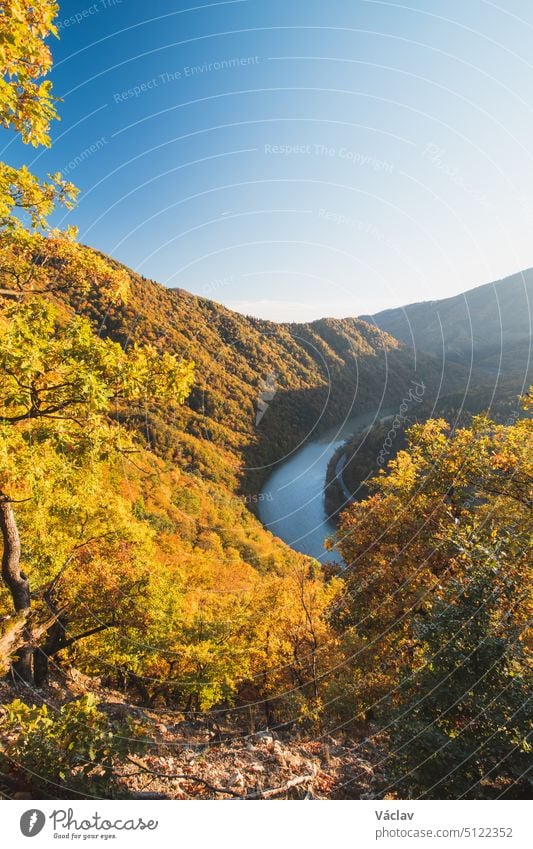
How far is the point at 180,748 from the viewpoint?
11219 millimetres

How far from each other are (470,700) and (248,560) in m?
81.4

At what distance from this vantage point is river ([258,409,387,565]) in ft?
391

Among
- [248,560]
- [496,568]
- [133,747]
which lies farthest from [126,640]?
[248,560]

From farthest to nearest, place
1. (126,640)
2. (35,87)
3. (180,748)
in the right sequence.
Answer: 1. (126,640)
2. (180,748)
3. (35,87)

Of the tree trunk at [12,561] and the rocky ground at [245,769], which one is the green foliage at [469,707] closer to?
the rocky ground at [245,769]

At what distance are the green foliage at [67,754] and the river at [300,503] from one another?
333 ft

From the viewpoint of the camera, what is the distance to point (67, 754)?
5.15m

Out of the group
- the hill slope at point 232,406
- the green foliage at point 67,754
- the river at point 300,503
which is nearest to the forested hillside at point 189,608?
the green foliage at point 67,754

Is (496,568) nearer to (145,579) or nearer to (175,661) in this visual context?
(145,579)

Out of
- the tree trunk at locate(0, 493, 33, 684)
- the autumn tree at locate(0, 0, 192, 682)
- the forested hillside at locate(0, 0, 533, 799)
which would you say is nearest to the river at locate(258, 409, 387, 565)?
the forested hillside at locate(0, 0, 533, 799)

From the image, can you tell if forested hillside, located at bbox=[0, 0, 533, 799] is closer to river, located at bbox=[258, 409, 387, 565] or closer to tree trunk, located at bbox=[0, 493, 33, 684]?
tree trunk, located at bbox=[0, 493, 33, 684]

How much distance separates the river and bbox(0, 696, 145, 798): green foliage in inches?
3990

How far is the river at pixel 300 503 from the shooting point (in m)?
119

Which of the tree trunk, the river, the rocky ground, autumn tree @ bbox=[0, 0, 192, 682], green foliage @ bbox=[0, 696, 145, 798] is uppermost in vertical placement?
autumn tree @ bbox=[0, 0, 192, 682]
